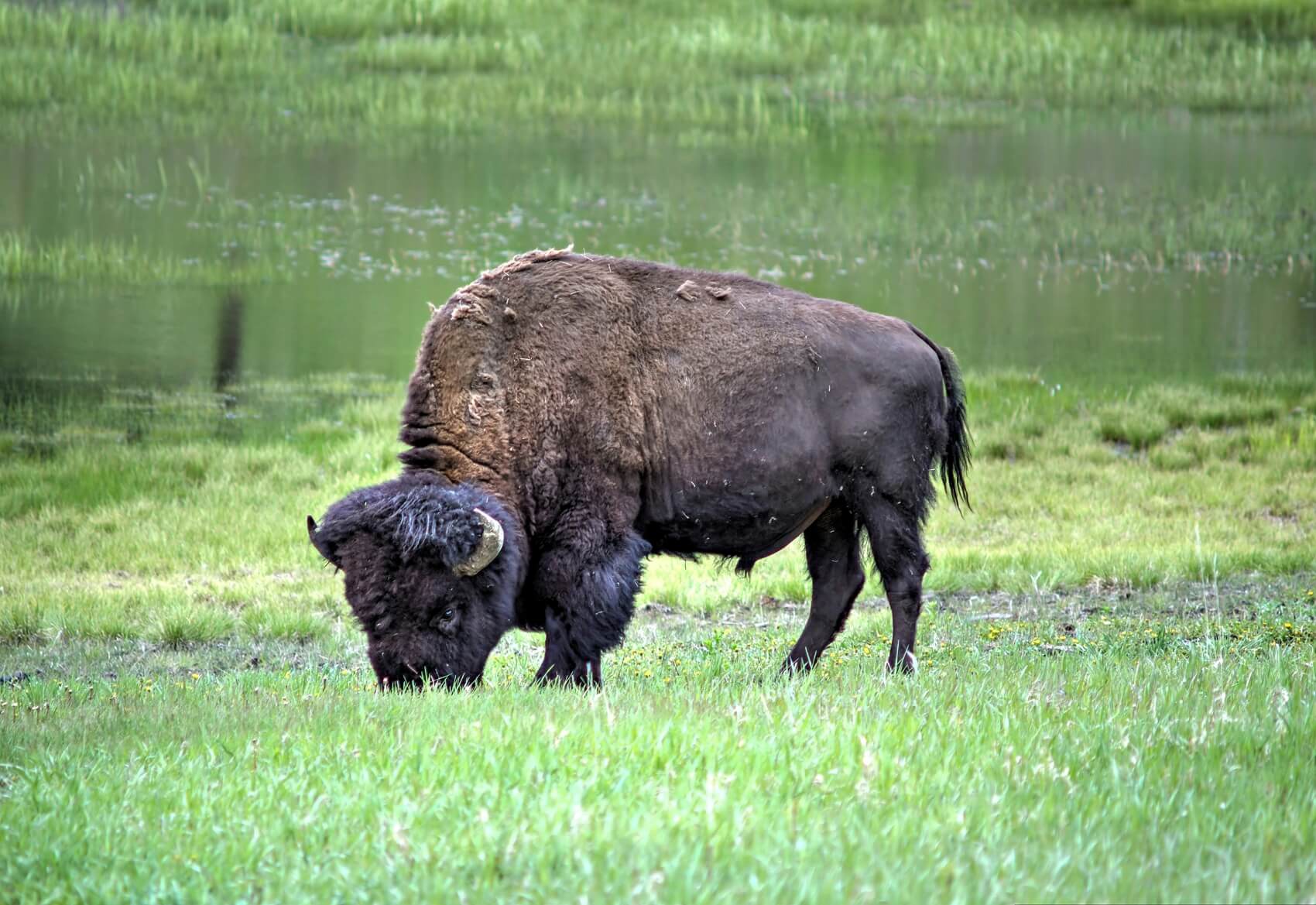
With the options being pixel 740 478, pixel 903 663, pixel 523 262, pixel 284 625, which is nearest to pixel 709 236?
pixel 284 625

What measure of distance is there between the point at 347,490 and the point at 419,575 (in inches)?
304

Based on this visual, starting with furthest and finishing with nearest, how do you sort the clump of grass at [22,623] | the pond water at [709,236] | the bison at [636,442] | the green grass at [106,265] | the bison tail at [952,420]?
the green grass at [106,265] → the pond water at [709,236] → the clump of grass at [22,623] → the bison tail at [952,420] → the bison at [636,442]

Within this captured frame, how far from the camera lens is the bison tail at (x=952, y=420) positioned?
8.23m

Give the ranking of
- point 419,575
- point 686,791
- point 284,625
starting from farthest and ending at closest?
point 284,625, point 419,575, point 686,791

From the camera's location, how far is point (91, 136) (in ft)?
74.1

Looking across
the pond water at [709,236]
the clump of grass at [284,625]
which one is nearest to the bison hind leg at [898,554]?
the clump of grass at [284,625]

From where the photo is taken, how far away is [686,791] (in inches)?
160

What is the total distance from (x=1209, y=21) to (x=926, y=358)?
23161 millimetres

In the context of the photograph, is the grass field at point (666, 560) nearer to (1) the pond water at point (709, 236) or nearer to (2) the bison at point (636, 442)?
(1) the pond water at point (709, 236)

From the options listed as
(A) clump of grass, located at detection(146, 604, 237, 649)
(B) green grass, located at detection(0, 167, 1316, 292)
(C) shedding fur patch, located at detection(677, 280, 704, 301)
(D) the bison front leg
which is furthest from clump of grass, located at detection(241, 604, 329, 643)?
(B) green grass, located at detection(0, 167, 1316, 292)

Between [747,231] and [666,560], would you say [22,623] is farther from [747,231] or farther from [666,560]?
[747,231]

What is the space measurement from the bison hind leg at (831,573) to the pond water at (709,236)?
38.3ft

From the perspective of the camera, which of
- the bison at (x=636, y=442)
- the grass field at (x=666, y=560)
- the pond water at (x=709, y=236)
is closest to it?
the grass field at (x=666, y=560)

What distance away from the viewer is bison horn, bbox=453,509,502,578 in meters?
6.61
